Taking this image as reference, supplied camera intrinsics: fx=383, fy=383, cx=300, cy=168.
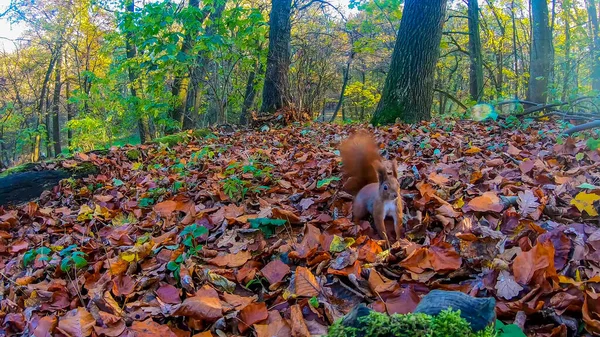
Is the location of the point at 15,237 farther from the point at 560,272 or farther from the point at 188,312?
the point at 560,272

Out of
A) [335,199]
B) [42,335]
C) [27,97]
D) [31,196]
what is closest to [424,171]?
[335,199]

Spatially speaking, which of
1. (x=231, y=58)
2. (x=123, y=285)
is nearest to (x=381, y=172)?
(x=123, y=285)

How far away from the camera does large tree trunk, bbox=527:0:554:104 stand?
815 centimetres

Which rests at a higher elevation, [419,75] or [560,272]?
[419,75]

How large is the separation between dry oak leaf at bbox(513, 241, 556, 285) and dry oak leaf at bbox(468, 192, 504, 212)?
2.01ft

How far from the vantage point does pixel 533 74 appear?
8289mm

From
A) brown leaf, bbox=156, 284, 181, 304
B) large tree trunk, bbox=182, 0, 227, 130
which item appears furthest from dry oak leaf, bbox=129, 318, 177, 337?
large tree trunk, bbox=182, 0, 227, 130

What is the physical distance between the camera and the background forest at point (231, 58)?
19.0 ft

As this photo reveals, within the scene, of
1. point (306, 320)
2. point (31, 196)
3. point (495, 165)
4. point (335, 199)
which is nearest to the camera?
point (306, 320)

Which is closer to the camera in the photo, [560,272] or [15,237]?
[560,272]

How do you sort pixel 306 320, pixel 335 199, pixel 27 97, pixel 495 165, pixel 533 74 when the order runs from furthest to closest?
1. pixel 27 97
2. pixel 533 74
3. pixel 495 165
4. pixel 335 199
5. pixel 306 320

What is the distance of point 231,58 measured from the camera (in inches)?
269

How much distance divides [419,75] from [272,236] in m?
4.37

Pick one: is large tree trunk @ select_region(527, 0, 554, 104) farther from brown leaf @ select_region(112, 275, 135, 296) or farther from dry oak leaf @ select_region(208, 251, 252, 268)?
brown leaf @ select_region(112, 275, 135, 296)
